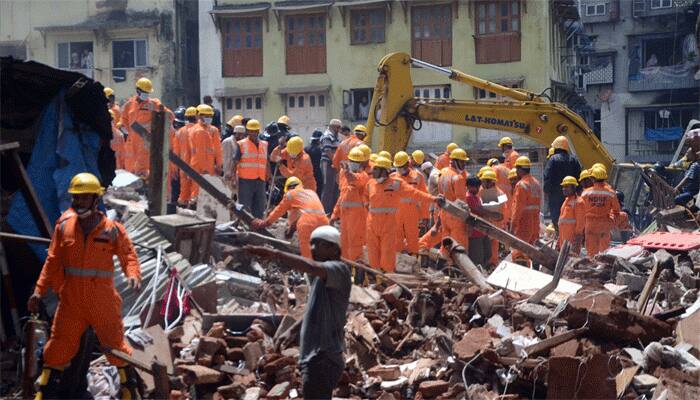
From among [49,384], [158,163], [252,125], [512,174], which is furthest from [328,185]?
[49,384]

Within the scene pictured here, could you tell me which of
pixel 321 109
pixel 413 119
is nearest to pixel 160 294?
pixel 413 119

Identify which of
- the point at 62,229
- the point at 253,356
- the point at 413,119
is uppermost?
the point at 413,119

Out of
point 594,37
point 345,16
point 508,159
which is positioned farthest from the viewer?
point 594,37

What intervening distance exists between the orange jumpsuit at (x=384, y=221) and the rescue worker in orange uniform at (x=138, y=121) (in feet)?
17.0

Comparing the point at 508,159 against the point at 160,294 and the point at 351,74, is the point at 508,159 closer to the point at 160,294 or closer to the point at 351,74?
the point at 160,294

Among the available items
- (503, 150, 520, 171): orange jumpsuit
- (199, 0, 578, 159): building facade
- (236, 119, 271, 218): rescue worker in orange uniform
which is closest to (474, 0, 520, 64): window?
(199, 0, 578, 159): building facade

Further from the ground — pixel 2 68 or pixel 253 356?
pixel 2 68

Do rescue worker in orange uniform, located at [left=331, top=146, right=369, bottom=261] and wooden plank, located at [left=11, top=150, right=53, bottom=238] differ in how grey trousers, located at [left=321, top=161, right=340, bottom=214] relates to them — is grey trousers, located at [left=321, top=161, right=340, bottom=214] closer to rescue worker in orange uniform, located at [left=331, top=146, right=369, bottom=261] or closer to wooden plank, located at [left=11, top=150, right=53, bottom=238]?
rescue worker in orange uniform, located at [left=331, top=146, right=369, bottom=261]

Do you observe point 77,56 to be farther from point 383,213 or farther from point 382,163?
point 383,213

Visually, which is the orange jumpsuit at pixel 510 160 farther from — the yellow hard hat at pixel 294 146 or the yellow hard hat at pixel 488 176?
the yellow hard hat at pixel 294 146

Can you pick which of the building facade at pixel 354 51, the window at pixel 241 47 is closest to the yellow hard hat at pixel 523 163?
the building facade at pixel 354 51

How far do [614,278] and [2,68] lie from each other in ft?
27.1

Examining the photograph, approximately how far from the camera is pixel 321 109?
3562 cm

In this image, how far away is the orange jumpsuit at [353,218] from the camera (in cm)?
1404
